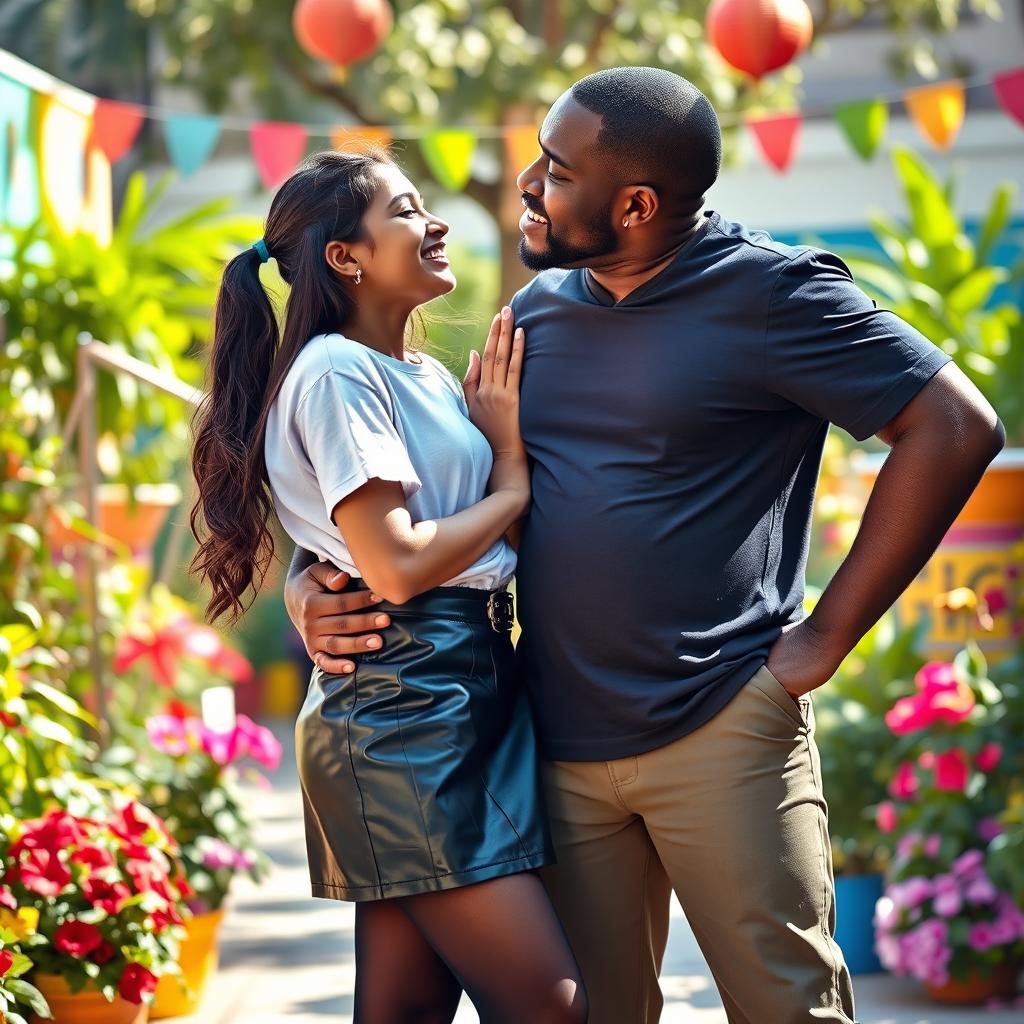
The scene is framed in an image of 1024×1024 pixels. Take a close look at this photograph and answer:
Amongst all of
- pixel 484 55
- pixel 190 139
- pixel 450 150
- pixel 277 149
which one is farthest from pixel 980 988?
pixel 484 55

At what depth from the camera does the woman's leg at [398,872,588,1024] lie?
81.0 inches

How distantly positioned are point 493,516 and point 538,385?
25cm

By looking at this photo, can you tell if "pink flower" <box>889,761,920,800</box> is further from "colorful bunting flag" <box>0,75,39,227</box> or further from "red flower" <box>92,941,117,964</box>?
"colorful bunting flag" <box>0,75,39,227</box>

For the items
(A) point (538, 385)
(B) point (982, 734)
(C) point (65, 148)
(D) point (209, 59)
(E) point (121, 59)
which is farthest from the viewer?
(E) point (121, 59)

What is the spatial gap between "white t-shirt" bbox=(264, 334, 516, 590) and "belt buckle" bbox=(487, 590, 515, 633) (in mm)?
22

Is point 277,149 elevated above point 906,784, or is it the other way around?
point 277,149

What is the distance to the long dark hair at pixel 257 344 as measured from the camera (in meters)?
2.23

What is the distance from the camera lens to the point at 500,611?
228 centimetres

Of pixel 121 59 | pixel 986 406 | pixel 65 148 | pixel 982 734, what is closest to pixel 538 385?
pixel 986 406

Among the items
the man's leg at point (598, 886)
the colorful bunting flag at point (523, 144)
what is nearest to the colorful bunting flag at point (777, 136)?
the colorful bunting flag at point (523, 144)

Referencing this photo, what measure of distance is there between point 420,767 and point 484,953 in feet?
0.85

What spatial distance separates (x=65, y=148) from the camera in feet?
16.6

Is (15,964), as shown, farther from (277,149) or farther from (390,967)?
(277,149)

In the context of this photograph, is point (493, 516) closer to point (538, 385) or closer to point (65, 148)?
point (538, 385)
